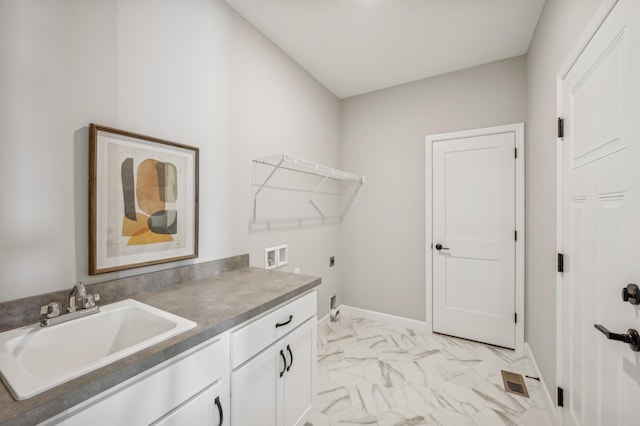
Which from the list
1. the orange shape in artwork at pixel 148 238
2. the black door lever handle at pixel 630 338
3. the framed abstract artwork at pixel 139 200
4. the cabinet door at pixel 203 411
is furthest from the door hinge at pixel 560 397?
the orange shape in artwork at pixel 148 238

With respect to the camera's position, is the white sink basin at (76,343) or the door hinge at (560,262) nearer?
the white sink basin at (76,343)

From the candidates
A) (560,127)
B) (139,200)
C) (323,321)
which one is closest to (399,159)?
(560,127)

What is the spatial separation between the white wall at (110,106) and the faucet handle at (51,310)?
0.32 ft

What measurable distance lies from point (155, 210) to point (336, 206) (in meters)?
2.14

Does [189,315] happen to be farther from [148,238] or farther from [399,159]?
[399,159]

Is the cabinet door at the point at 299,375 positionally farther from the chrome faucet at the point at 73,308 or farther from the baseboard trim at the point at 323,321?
the baseboard trim at the point at 323,321

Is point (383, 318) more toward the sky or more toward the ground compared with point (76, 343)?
more toward the ground

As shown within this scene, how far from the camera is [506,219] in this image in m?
2.46

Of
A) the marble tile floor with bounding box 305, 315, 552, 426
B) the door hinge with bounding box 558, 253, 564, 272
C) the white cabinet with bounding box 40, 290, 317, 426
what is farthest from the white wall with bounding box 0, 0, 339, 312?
the door hinge with bounding box 558, 253, 564, 272

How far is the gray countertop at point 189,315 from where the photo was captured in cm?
59

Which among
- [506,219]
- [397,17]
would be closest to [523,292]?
[506,219]

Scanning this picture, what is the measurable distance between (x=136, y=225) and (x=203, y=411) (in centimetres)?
89

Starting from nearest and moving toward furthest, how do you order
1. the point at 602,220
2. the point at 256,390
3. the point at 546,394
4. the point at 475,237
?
the point at 602,220, the point at 256,390, the point at 546,394, the point at 475,237

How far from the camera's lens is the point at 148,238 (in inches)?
53.6
